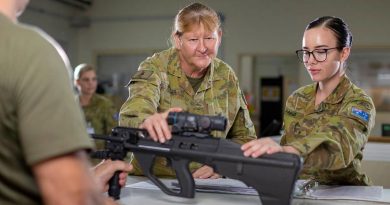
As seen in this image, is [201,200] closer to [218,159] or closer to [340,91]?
[218,159]

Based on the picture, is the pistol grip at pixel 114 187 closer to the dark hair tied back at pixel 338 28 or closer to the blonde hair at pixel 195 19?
the blonde hair at pixel 195 19

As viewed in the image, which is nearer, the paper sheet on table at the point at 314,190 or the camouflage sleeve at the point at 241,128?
the paper sheet on table at the point at 314,190

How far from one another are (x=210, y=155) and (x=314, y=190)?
22.8 inches

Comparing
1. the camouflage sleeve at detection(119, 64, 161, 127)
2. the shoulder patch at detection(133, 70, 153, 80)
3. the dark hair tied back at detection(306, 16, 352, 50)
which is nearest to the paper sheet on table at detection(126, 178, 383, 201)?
the camouflage sleeve at detection(119, 64, 161, 127)

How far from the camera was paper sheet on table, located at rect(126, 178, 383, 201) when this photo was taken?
1.48m

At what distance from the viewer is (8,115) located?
0.73 metres

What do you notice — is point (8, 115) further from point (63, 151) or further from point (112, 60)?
point (112, 60)

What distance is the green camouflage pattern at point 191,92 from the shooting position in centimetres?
187

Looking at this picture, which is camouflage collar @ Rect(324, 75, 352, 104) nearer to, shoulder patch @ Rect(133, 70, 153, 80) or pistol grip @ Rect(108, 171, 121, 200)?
shoulder patch @ Rect(133, 70, 153, 80)

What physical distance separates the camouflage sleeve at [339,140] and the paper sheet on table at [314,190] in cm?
11

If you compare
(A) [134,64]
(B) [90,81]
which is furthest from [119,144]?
(A) [134,64]

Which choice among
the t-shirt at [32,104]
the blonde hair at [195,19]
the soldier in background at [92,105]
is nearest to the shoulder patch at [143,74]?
the blonde hair at [195,19]

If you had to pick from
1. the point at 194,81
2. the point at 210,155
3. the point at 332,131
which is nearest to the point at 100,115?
the point at 194,81

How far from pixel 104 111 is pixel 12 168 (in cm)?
408
